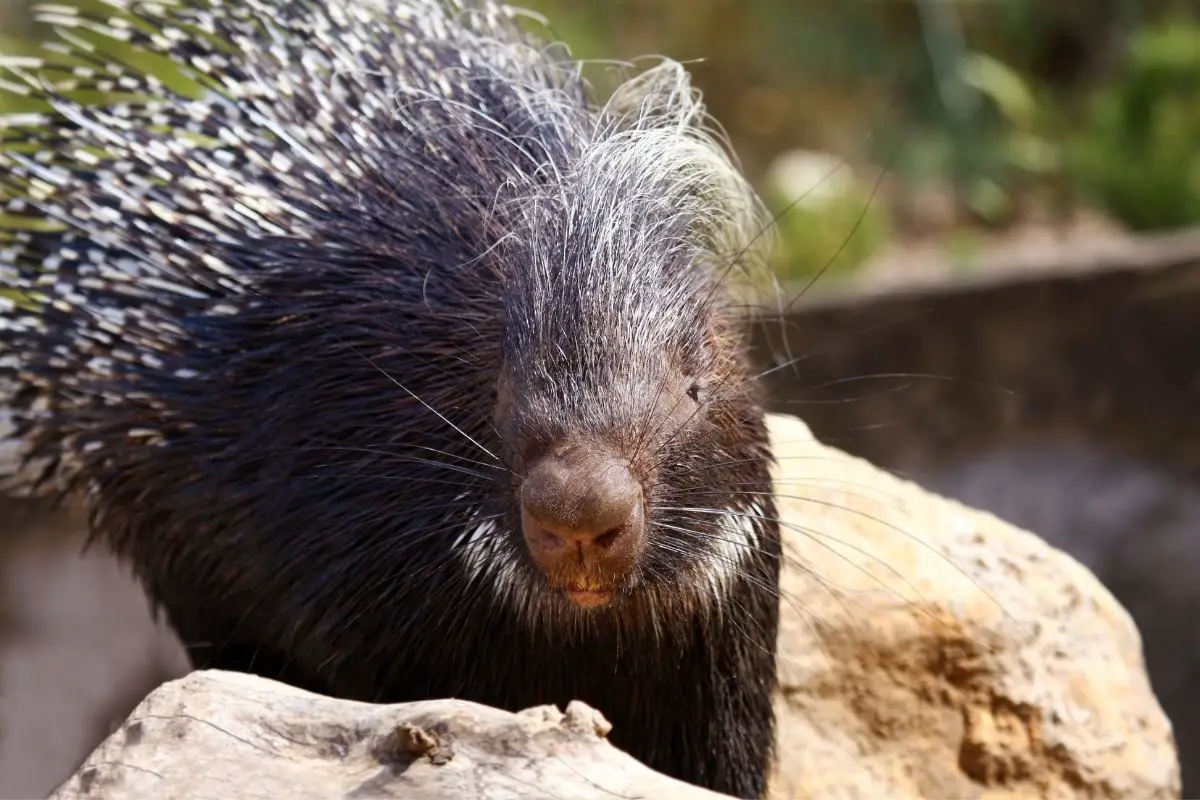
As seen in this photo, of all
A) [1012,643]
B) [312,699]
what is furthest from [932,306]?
[312,699]

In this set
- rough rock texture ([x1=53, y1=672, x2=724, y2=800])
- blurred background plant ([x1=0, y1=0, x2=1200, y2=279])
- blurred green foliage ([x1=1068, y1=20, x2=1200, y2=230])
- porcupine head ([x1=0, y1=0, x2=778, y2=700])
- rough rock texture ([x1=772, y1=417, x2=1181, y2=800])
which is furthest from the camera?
blurred background plant ([x1=0, y1=0, x2=1200, y2=279])

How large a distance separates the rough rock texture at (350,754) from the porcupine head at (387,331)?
0.42 meters

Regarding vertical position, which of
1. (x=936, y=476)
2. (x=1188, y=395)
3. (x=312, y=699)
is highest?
(x=1188, y=395)

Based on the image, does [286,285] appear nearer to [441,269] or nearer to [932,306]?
[441,269]

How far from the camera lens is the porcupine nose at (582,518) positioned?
7.43 ft

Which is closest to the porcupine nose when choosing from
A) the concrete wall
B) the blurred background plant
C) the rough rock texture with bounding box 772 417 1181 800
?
the rough rock texture with bounding box 772 417 1181 800

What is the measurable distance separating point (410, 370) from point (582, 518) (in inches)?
26.8

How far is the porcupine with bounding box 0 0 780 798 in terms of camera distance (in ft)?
8.48

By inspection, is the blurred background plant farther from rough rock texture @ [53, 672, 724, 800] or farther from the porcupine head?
rough rock texture @ [53, 672, 724, 800]

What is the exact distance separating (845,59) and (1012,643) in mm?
8810

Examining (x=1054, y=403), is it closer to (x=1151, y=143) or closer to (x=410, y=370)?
(x=410, y=370)

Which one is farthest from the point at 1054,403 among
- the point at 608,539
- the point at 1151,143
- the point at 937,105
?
the point at 937,105

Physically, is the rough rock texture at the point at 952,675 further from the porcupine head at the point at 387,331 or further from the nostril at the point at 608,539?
the nostril at the point at 608,539

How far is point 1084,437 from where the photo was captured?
5.68 meters
